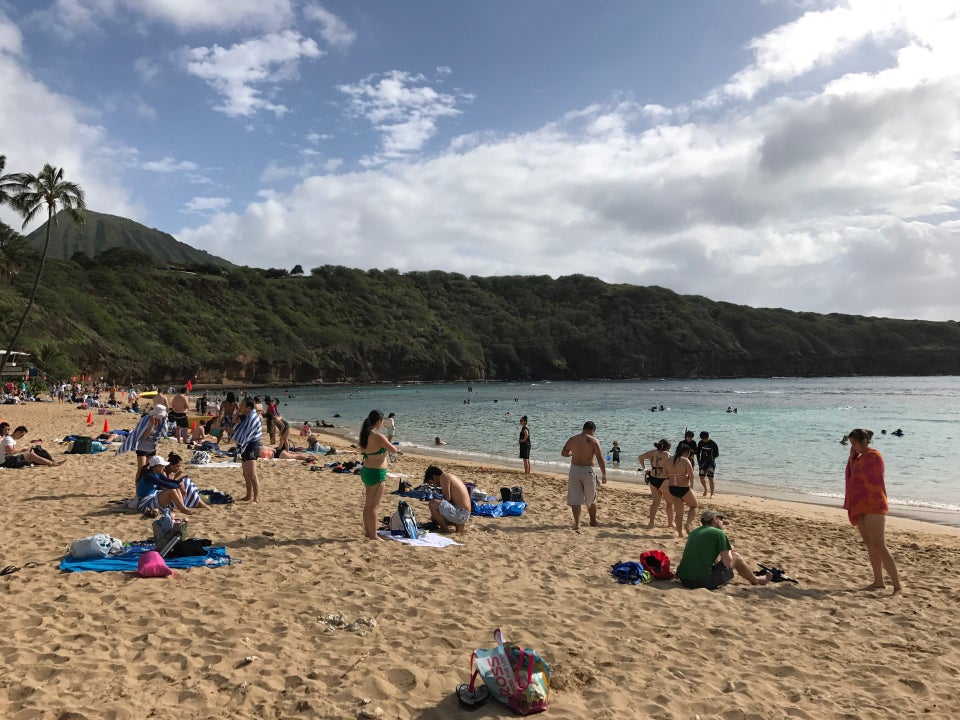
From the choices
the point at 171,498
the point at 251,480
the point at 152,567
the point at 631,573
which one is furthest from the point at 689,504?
the point at 171,498

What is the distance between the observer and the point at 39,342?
55.9 metres

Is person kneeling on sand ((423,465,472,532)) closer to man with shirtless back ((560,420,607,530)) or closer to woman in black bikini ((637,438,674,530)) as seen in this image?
man with shirtless back ((560,420,607,530))

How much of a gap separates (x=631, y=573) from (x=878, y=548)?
8.89ft

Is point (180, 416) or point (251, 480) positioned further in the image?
point (180, 416)

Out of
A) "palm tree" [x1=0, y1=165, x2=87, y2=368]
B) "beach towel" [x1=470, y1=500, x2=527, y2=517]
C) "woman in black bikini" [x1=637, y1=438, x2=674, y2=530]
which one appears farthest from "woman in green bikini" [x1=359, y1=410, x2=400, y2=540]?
"palm tree" [x1=0, y1=165, x2=87, y2=368]

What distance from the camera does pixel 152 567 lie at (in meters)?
5.68

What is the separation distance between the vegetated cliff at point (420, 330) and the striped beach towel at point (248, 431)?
2234 inches

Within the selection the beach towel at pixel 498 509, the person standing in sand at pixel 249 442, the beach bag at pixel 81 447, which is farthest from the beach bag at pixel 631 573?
the beach bag at pixel 81 447

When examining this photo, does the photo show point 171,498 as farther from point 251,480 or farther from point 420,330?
point 420,330

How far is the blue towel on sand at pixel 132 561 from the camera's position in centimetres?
581

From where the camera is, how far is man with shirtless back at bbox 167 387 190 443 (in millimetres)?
15438

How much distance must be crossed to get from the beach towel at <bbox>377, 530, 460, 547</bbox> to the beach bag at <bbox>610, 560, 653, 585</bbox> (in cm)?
210

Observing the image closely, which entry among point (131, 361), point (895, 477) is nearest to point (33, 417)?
point (895, 477)

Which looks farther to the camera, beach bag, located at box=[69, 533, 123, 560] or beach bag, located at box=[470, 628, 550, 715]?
beach bag, located at box=[69, 533, 123, 560]
